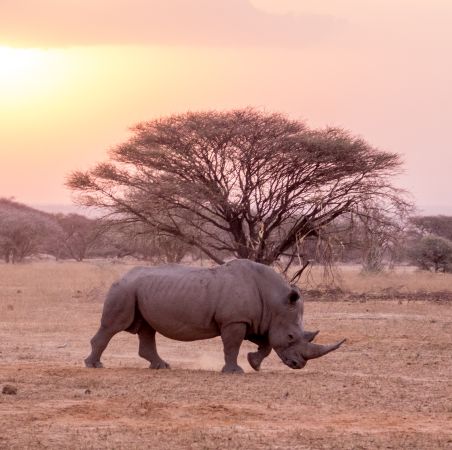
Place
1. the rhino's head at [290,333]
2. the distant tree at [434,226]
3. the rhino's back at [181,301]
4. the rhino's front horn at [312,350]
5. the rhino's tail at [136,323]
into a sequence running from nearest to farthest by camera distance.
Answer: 1. the rhino's front horn at [312,350]
2. the rhino's head at [290,333]
3. the rhino's back at [181,301]
4. the rhino's tail at [136,323]
5. the distant tree at [434,226]

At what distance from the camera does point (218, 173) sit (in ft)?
104

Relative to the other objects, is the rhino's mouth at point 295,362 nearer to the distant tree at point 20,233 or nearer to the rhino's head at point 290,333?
the rhino's head at point 290,333

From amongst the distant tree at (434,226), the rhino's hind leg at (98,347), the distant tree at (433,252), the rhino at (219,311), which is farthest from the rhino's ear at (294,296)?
the distant tree at (434,226)

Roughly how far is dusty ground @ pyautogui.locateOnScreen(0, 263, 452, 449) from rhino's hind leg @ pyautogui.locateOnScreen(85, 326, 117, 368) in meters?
0.27

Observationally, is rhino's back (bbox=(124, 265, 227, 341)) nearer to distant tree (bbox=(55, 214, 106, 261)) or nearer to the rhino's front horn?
the rhino's front horn

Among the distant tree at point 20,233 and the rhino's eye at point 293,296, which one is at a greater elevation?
the distant tree at point 20,233

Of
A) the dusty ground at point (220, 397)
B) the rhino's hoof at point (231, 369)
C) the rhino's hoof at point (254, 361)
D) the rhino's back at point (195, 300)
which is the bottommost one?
the dusty ground at point (220, 397)

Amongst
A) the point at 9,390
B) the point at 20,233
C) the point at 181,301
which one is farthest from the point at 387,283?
the point at 9,390

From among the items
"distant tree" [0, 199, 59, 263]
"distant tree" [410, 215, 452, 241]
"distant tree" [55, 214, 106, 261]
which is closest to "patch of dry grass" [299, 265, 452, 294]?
"distant tree" [410, 215, 452, 241]

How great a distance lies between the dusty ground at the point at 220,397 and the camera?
8898 mm

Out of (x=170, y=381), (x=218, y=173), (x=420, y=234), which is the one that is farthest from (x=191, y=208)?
(x=420, y=234)

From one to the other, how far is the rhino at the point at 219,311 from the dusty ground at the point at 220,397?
342mm

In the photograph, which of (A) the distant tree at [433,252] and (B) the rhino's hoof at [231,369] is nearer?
(B) the rhino's hoof at [231,369]

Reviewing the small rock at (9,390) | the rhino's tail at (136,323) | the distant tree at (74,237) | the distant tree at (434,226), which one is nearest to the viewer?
the small rock at (9,390)
